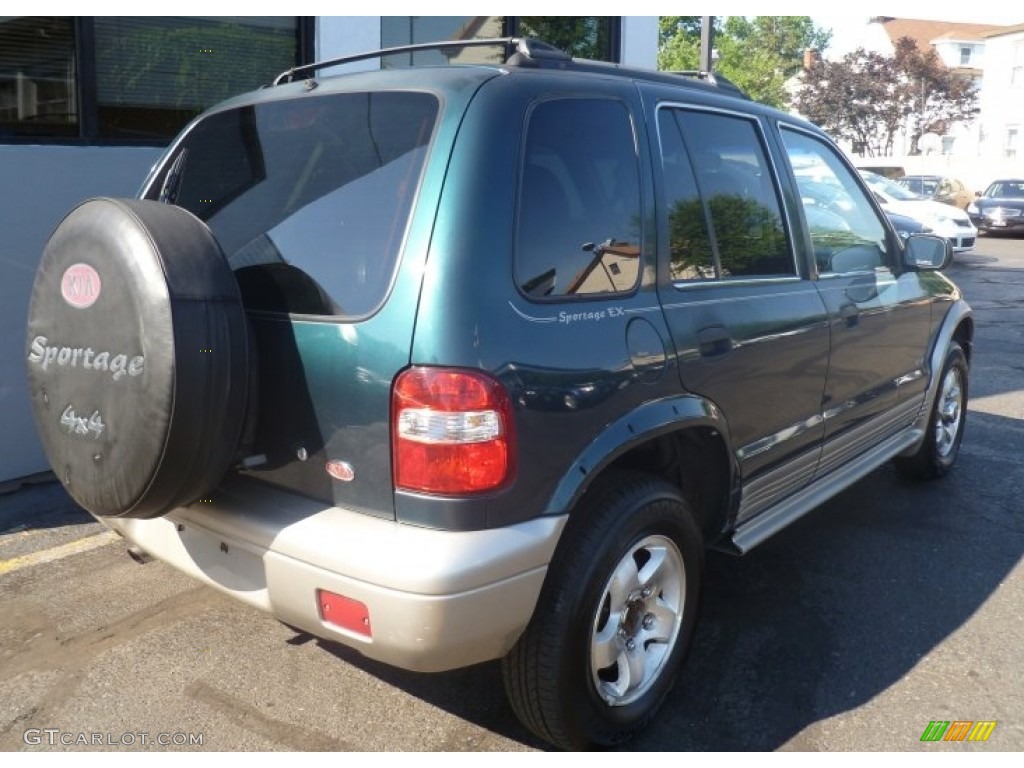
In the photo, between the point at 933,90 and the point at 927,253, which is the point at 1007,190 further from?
the point at 927,253

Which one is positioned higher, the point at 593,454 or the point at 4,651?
the point at 593,454

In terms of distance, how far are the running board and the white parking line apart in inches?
101

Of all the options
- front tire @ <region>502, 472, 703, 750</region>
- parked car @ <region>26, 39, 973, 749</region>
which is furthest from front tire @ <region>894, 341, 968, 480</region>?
→ front tire @ <region>502, 472, 703, 750</region>

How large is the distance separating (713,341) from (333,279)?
1225mm

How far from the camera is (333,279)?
2545 mm

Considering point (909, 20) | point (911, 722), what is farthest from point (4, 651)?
point (909, 20)

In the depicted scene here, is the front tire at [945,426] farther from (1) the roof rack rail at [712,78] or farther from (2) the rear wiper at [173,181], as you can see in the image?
(2) the rear wiper at [173,181]

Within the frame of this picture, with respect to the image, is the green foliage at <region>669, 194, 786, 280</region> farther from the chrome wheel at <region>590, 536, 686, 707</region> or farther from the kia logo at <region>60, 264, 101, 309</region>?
the kia logo at <region>60, 264, 101, 309</region>

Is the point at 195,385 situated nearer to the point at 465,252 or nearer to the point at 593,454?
the point at 465,252

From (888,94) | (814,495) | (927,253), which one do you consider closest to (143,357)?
(814,495)

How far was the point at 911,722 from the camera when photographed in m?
3.02
